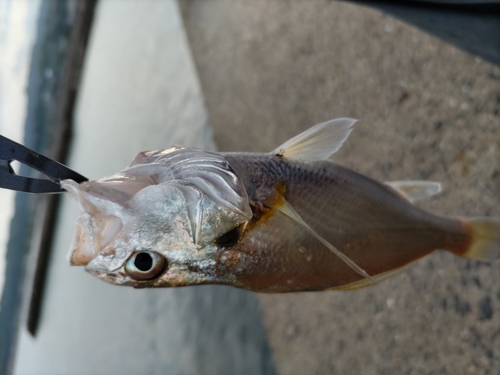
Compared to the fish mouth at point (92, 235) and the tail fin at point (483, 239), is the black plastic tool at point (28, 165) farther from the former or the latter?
the tail fin at point (483, 239)

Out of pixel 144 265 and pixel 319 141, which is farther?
pixel 319 141

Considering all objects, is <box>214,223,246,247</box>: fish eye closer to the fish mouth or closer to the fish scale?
the fish scale

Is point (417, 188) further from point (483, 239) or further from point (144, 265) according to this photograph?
point (144, 265)

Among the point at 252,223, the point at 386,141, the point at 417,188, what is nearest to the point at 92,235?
the point at 252,223

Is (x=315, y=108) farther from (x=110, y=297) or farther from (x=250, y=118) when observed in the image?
(x=110, y=297)

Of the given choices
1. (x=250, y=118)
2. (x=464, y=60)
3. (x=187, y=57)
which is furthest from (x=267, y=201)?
(x=187, y=57)
